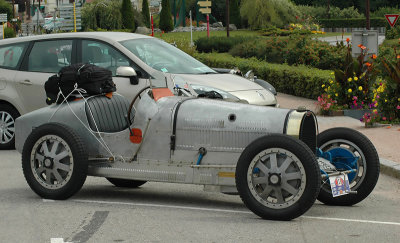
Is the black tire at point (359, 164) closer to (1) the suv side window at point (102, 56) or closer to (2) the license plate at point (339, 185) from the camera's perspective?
(2) the license plate at point (339, 185)

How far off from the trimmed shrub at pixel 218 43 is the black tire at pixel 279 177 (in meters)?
31.8

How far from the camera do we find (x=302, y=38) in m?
29.9

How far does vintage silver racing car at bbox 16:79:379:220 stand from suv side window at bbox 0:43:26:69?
14.4 ft

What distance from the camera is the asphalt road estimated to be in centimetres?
729

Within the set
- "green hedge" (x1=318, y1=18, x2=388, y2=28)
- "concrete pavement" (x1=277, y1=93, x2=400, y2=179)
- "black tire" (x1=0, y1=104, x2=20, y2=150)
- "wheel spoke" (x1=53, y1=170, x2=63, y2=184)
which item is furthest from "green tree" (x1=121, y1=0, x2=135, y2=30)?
"wheel spoke" (x1=53, y1=170, x2=63, y2=184)

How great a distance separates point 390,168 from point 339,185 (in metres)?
3.22

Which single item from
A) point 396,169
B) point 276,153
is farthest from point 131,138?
point 396,169

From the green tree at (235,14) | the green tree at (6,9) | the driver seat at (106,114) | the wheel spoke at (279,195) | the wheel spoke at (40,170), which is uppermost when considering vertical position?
the green tree at (6,9)

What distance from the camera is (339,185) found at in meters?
8.12

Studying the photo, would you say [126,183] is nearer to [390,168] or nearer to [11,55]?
[390,168]

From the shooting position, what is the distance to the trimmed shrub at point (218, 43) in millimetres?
40500

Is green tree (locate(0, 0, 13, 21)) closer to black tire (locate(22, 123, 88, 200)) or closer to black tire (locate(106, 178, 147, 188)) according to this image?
black tire (locate(106, 178, 147, 188))

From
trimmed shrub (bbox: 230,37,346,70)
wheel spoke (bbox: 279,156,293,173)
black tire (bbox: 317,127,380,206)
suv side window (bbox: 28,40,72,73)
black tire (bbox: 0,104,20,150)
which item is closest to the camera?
wheel spoke (bbox: 279,156,293,173)

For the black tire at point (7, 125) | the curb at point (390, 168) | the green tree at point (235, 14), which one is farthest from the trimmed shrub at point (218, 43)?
the green tree at point (235, 14)
